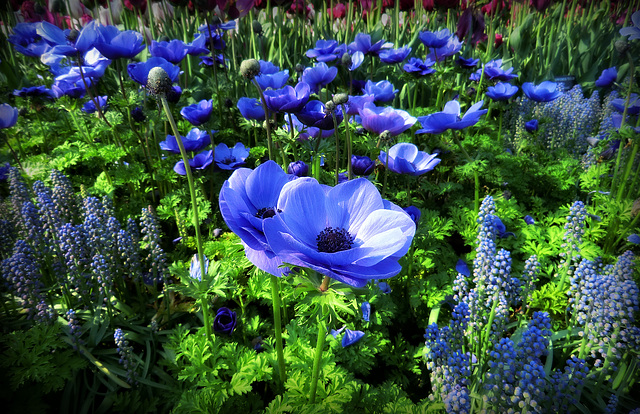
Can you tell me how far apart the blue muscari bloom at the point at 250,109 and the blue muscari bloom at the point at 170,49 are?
2.88 ft

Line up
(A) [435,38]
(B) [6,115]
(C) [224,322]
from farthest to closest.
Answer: (A) [435,38] → (B) [6,115] → (C) [224,322]

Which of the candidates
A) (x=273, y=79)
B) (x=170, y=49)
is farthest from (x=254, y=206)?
(x=170, y=49)

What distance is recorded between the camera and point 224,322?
1439 millimetres

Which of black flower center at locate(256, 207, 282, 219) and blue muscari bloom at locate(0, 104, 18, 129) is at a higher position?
black flower center at locate(256, 207, 282, 219)

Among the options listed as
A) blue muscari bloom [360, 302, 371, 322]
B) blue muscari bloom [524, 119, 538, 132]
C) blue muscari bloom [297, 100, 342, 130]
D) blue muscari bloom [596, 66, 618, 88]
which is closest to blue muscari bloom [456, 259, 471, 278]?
blue muscari bloom [360, 302, 371, 322]

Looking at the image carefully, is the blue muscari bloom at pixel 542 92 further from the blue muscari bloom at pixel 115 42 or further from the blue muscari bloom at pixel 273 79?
the blue muscari bloom at pixel 115 42

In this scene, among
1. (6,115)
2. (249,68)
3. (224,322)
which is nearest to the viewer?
(249,68)

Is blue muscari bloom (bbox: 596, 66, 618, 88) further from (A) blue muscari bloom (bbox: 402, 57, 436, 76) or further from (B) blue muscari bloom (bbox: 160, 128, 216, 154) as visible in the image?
(B) blue muscari bloom (bbox: 160, 128, 216, 154)

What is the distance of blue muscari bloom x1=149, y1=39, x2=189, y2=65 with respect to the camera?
2.19 m

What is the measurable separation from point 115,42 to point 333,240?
187 centimetres

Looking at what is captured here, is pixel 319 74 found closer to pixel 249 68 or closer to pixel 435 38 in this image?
pixel 249 68

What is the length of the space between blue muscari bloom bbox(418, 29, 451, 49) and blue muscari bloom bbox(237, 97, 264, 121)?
60.2 inches

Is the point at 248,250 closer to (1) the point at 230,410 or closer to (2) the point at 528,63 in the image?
(1) the point at 230,410

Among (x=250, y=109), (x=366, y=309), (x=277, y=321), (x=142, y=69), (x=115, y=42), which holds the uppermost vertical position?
(x=115, y=42)
